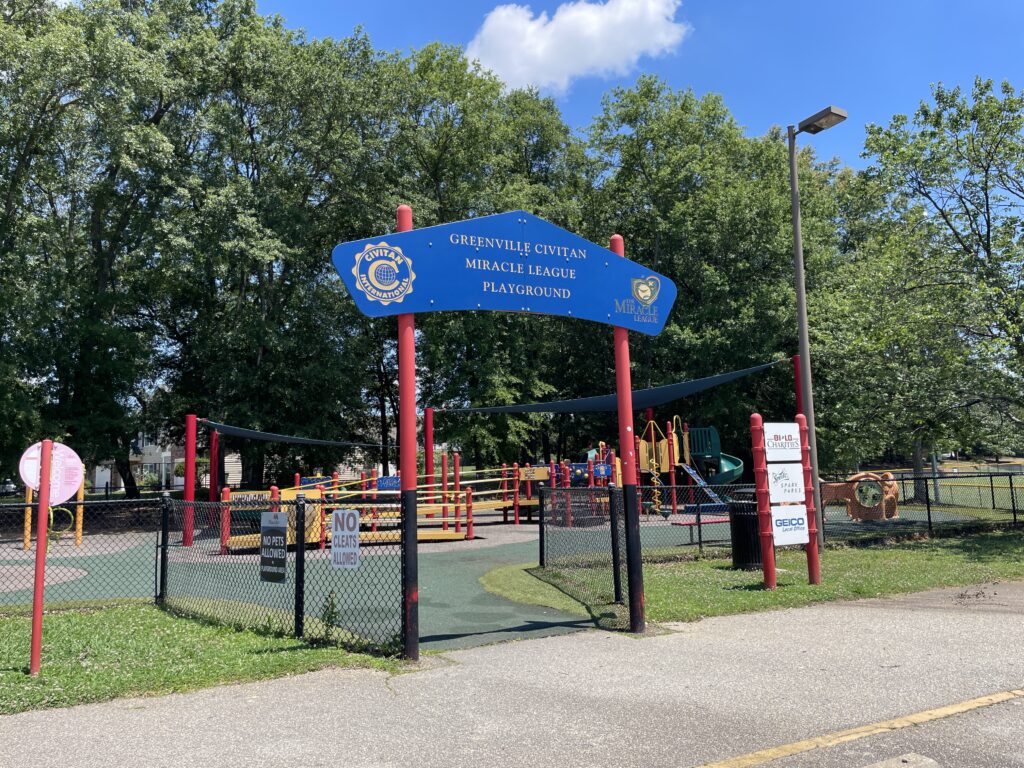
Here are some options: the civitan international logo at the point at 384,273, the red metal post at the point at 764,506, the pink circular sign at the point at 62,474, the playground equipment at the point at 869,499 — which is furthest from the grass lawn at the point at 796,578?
the playground equipment at the point at 869,499

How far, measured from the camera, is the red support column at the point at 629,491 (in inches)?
290

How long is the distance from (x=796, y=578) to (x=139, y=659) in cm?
822

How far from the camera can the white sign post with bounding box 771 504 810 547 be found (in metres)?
9.63

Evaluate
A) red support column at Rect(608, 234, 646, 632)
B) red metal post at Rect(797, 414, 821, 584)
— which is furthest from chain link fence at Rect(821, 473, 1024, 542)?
red support column at Rect(608, 234, 646, 632)

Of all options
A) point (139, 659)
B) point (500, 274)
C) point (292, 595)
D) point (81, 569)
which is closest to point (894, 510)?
point (292, 595)

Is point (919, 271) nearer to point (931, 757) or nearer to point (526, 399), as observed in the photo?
point (931, 757)

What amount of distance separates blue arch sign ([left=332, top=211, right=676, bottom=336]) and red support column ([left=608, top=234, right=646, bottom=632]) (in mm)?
409

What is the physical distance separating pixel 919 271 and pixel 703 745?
15953 millimetres

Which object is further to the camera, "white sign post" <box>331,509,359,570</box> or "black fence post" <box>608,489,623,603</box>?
"black fence post" <box>608,489,623,603</box>

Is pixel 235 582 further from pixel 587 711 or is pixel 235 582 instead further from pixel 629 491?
pixel 587 711

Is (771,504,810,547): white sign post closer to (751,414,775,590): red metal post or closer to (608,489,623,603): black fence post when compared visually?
(751,414,775,590): red metal post

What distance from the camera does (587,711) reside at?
4883 millimetres

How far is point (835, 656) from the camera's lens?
6242 mm

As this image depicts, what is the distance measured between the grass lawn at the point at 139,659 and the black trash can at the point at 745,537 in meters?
7.00
